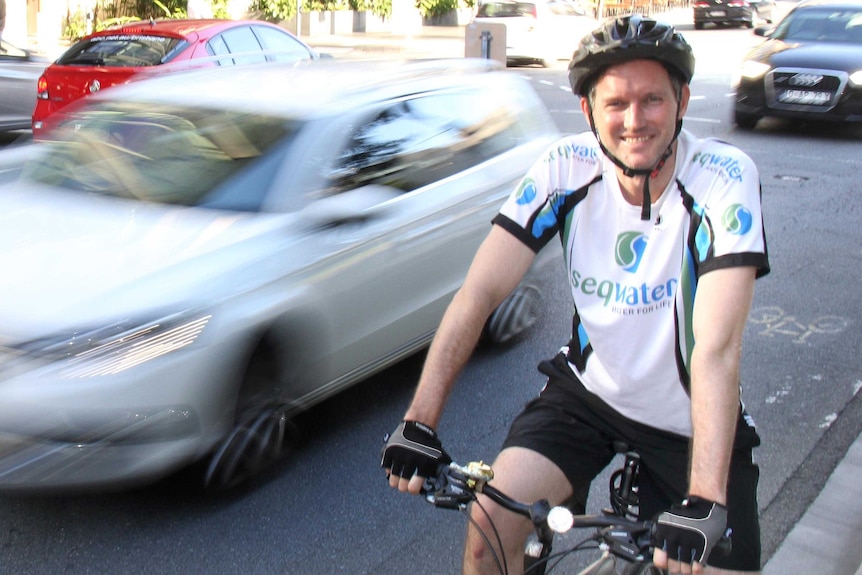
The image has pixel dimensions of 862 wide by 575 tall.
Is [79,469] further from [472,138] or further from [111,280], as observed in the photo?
[472,138]

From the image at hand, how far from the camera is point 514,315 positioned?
19.6 ft

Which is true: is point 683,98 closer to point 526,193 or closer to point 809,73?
point 526,193

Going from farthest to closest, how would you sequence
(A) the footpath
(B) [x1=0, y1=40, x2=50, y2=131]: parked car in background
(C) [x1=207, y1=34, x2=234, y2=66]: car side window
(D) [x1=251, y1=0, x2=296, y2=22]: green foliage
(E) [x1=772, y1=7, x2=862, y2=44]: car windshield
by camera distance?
(D) [x1=251, y1=0, x2=296, y2=22]: green foliage → (E) [x1=772, y1=7, x2=862, y2=44]: car windshield → (B) [x1=0, y1=40, x2=50, y2=131]: parked car in background → (C) [x1=207, y1=34, x2=234, y2=66]: car side window → (A) the footpath

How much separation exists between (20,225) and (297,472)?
1.55m

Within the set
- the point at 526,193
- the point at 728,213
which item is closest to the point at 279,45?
the point at 526,193

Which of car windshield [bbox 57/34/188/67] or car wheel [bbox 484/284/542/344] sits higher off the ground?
car windshield [bbox 57/34/188/67]

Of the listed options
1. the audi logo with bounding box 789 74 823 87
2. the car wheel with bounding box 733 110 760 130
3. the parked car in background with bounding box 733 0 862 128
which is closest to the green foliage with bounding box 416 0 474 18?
the parked car in background with bounding box 733 0 862 128

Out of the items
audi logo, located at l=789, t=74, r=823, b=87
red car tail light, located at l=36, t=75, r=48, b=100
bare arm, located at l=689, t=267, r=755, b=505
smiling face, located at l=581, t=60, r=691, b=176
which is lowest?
audi logo, located at l=789, t=74, r=823, b=87

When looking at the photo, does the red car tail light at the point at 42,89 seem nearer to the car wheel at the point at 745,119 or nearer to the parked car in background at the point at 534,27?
the car wheel at the point at 745,119

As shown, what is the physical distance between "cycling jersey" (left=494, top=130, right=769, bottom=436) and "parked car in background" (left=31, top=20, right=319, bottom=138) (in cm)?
813

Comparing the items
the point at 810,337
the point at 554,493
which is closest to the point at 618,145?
the point at 554,493

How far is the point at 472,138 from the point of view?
225 inches

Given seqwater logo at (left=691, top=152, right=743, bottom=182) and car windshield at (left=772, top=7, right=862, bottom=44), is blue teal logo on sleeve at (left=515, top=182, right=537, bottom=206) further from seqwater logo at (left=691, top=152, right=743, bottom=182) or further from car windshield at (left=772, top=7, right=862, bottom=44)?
car windshield at (left=772, top=7, right=862, bottom=44)

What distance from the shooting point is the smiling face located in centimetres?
236
